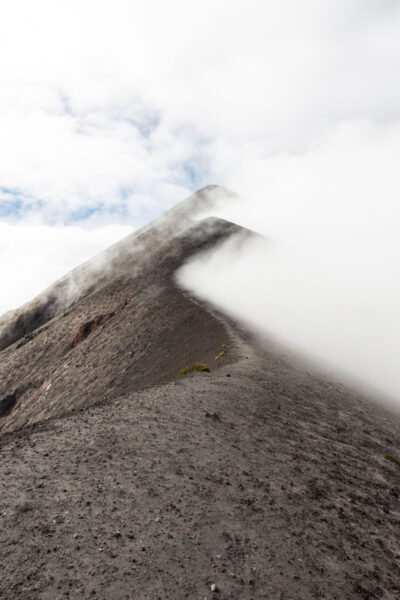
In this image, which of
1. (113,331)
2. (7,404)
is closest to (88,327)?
(113,331)

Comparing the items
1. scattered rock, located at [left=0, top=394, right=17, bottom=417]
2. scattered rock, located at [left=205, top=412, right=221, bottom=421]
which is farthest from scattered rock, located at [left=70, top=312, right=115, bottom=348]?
scattered rock, located at [left=205, top=412, right=221, bottom=421]

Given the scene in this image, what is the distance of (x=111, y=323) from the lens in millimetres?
52438

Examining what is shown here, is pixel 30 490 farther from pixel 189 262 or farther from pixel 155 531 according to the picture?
pixel 189 262

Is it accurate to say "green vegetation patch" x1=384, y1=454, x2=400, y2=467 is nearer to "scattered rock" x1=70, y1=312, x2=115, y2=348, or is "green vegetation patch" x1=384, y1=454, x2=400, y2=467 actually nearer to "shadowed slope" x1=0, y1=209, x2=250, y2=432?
"shadowed slope" x1=0, y1=209, x2=250, y2=432

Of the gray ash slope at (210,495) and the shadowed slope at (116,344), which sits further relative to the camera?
the shadowed slope at (116,344)

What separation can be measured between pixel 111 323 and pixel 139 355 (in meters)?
17.4

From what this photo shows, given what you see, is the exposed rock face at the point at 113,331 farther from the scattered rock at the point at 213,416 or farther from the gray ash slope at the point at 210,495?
the scattered rock at the point at 213,416

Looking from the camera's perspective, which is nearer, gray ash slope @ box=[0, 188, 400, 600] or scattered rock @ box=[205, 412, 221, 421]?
gray ash slope @ box=[0, 188, 400, 600]

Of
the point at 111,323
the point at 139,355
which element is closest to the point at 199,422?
the point at 139,355

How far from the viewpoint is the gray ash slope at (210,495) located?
329 inches

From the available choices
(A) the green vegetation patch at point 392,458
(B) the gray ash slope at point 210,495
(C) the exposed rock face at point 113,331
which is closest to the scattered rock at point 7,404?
(C) the exposed rock face at point 113,331

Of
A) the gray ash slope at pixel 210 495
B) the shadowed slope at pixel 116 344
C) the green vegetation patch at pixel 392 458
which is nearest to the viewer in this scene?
the gray ash slope at pixel 210 495

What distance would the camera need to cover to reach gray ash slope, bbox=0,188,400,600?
329 inches

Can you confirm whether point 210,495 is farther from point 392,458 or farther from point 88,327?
point 88,327
